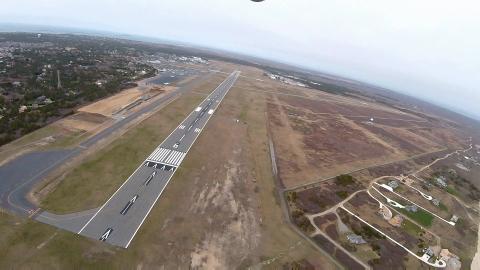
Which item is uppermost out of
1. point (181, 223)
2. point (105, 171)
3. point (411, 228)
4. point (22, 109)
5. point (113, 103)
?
point (113, 103)

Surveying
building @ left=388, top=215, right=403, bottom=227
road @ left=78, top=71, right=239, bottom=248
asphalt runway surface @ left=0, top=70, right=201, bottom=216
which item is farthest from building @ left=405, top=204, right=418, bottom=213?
asphalt runway surface @ left=0, top=70, right=201, bottom=216

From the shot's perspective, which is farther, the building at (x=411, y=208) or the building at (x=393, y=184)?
the building at (x=393, y=184)

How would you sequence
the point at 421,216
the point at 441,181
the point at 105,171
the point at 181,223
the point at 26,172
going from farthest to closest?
the point at 441,181, the point at 421,216, the point at 105,171, the point at 26,172, the point at 181,223

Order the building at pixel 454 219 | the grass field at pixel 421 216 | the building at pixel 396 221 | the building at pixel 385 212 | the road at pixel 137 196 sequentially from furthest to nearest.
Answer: the building at pixel 454 219
the grass field at pixel 421 216
the building at pixel 385 212
the building at pixel 396 221
the road at pixel 137 196

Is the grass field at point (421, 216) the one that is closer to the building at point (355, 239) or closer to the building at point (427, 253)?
the building at point (427, 253)

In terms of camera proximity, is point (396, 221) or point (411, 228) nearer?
point (411, 228)

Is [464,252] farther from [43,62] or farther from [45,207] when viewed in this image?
[43,62]

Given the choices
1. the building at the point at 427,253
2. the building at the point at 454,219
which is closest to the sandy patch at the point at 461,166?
the building at the point at 454,219

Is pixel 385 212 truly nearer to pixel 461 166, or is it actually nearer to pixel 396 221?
pixel 396 221

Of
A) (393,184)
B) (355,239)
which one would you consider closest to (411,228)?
(355,239)

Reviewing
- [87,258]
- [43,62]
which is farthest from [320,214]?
[43,62]

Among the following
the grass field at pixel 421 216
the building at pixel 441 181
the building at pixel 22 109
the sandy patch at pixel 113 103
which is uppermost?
the sandy patch at pixel 113 103
